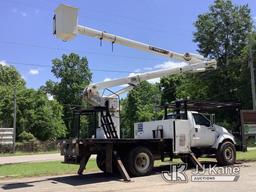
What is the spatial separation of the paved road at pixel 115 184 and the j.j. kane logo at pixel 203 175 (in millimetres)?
259

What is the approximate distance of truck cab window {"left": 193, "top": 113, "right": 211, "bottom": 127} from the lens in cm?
1731

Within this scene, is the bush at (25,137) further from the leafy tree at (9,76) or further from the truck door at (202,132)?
the truck door at (202,132)

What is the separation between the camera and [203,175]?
564 inches

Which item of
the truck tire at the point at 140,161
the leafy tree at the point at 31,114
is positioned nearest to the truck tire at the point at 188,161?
the truck tire at the point at 140,161

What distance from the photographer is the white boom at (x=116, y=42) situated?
1498 centimetres

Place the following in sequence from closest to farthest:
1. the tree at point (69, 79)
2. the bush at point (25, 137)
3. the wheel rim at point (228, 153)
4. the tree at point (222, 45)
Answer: the wheel rim at point (228, 153)
the tree at point (222, 45)
the bush at point (25, 137)
the tree at point (69, 79)

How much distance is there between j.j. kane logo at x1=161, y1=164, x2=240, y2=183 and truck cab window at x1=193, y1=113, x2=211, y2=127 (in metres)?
1.96

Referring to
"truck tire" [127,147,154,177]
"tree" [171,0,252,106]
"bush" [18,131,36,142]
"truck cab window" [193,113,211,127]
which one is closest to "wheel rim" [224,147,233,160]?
"truck cab window" [193,113,211,127]

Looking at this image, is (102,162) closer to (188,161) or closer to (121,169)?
(121,169)

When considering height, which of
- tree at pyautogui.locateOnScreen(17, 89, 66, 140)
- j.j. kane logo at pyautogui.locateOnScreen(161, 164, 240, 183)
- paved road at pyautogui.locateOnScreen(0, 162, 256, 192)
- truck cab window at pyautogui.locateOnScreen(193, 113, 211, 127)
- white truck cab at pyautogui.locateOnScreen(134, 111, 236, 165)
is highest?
tree at pyautogui.locateOnScreen(17, 89, 66, 140)

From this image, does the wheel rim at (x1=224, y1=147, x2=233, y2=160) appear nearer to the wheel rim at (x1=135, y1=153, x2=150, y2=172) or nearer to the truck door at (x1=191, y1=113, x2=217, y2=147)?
the truck door at (x1=191, y1=113, x2=217, y2=147)

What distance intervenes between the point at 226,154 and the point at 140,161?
14.8ft

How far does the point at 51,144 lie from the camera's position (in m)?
59.6

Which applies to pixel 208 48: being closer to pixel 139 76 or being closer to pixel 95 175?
pixel 139 76
